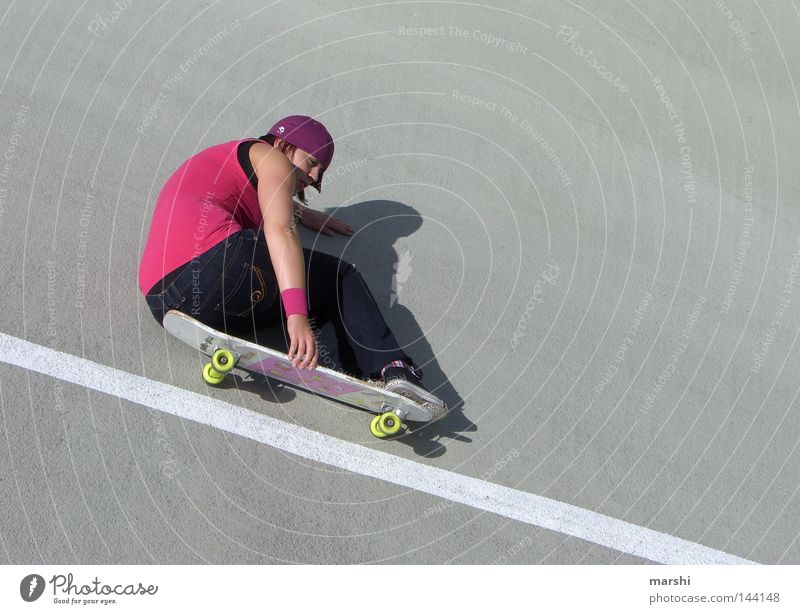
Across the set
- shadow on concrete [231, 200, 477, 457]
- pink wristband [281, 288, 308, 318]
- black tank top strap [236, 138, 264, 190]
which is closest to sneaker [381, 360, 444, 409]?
shadow on concrete [231, 200, 477, 457]

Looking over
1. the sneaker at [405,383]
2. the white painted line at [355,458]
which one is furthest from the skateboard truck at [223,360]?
the sneaker at [405,383]

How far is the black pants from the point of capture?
412 cm

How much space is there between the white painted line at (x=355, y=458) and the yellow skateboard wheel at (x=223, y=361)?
1.01 feet

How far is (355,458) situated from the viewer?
176 inches

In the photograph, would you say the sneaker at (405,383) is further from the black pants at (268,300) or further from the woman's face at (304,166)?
the woman's face at (304,166)

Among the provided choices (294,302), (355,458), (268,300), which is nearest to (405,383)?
(355,458)

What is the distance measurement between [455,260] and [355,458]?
1.64 metres

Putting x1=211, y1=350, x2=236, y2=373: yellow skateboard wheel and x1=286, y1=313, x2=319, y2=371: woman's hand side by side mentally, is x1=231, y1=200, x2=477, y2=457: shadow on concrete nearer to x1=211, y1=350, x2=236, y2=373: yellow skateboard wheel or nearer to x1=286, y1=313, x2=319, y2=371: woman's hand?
x1=211, y1=350, x2=236, y2=373: yellow skateboard wheel

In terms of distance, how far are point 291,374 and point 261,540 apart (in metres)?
0.86

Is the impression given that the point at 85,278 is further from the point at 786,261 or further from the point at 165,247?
the point at 786,261

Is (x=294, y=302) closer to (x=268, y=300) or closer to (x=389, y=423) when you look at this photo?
(x=268, y=300)

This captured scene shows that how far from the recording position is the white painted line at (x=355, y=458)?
174 inches

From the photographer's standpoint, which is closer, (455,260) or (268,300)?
(268,300)

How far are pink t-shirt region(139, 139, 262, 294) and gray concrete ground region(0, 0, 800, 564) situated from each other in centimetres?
63
